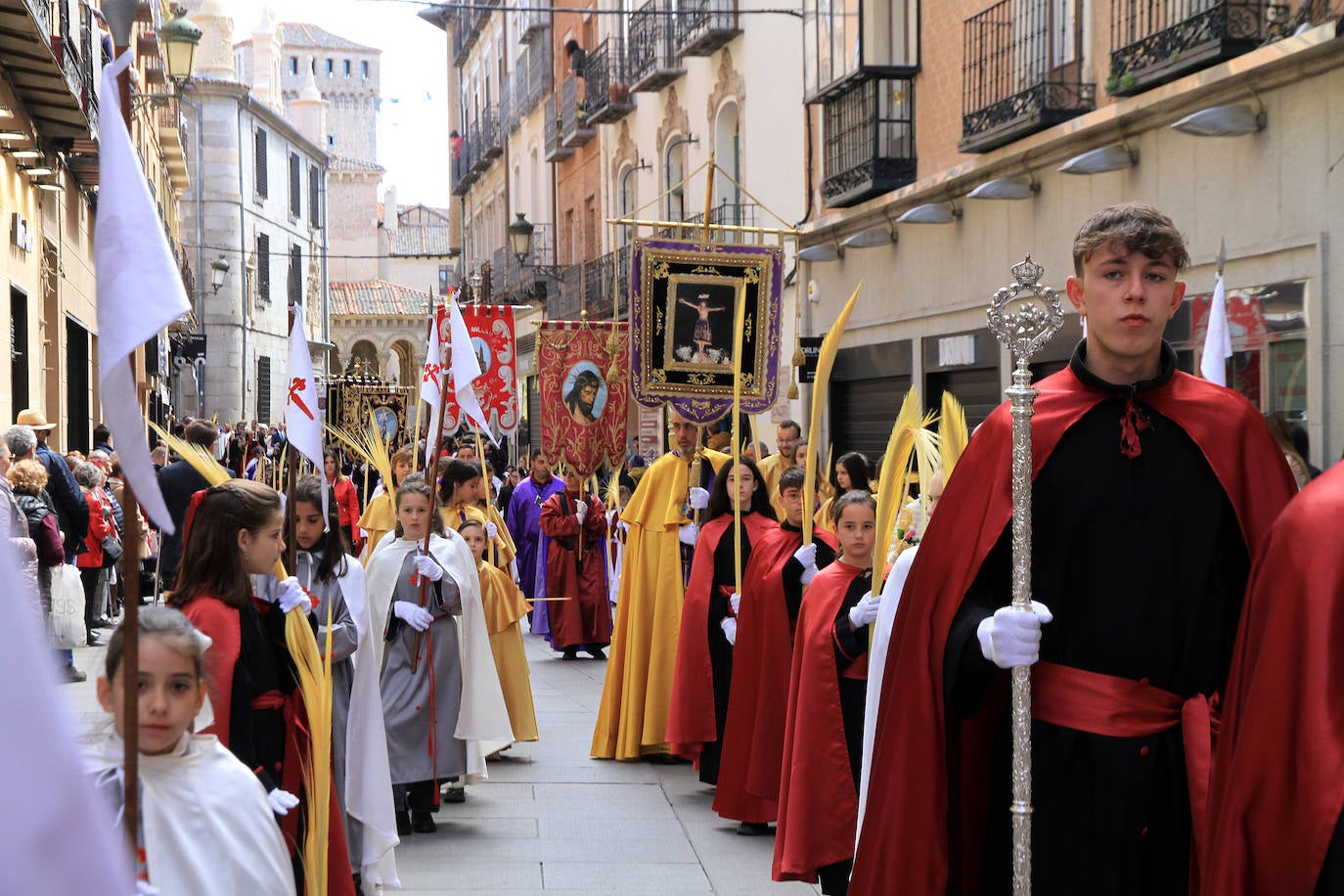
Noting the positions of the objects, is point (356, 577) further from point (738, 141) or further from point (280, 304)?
point (280, 304)

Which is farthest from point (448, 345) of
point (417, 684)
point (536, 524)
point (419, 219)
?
point (419, 219)

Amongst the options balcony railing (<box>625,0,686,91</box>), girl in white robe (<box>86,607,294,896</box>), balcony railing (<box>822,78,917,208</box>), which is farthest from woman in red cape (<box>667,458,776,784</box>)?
balcony railing (<box>625,0,686,91</box>)

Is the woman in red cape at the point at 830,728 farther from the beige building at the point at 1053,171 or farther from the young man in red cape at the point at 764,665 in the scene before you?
the beige building at the point at 1053,171

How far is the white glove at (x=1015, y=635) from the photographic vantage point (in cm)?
336

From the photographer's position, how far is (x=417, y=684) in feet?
25.9

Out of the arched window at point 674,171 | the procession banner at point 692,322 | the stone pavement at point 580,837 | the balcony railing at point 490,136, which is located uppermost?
the balcony railing at point 490,136

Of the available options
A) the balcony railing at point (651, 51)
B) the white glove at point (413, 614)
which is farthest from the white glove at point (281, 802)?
the balcony railing at point (651, 51)

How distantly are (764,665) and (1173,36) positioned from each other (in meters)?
6.05

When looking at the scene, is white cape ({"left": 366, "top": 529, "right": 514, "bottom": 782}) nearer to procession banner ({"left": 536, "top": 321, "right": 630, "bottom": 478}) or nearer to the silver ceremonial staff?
the silver ceremonial staff

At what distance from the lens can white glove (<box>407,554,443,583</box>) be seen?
7.70 meters

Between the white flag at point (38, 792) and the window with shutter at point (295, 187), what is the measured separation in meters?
58.2

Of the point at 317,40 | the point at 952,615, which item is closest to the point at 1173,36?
the point at 952,615

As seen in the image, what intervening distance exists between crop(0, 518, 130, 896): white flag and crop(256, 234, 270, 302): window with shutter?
53082 mm

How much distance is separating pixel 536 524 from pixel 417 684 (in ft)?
26.6
